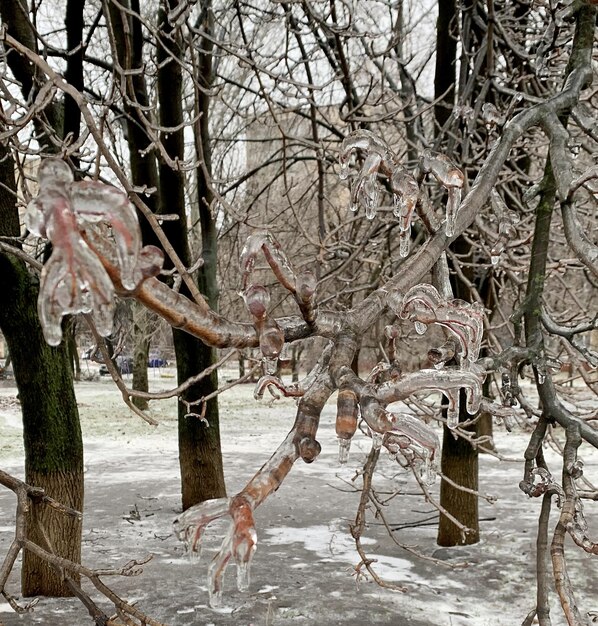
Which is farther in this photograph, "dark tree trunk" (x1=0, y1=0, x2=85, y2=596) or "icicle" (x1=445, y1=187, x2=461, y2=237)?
"dark tree trunk" (x1=0, y1=0, x2=85, y2=596)

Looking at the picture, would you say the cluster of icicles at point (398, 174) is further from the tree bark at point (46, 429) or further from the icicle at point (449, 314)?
the tree bark at point (46, 429)

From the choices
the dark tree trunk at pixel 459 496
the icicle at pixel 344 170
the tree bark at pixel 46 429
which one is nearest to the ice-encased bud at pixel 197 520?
the icicle at pixel 344 170

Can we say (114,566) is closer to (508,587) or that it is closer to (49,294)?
(508,587)

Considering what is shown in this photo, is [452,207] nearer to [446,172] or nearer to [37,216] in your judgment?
[446,172]

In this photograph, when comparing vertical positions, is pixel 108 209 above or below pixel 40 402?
above

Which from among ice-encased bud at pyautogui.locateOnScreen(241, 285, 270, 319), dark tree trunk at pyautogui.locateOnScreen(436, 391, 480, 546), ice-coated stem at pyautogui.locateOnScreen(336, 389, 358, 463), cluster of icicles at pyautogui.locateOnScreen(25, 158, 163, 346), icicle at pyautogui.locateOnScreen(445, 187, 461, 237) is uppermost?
icicle at pyautogui.locateOnScreen(445, 187, 461, 237)

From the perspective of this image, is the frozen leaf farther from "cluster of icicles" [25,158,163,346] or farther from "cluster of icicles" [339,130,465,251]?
"cluster of icicles" [339,130,465,251]

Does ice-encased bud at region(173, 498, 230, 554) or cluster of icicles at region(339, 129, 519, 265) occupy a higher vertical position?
cluster of icicles at region(339, 129, 519, 265)

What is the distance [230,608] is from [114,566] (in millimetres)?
1532

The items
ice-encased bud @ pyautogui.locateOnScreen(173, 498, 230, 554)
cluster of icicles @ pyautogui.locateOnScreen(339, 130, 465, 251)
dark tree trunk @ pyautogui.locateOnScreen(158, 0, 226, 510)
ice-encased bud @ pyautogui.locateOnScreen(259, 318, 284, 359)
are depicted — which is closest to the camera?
ice-encased bud @ pyautogui.locateOnScreen(173, 498, 230, 554)

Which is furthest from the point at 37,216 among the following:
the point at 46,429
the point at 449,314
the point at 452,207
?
the point at 46,429

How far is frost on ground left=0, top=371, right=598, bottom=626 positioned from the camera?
5430 millimetres

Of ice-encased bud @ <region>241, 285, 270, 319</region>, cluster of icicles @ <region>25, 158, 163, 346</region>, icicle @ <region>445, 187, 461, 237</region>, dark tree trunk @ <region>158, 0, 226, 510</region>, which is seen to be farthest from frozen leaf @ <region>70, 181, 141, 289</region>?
dark tree trunk @ <region>158, 0, 226, 510</region>

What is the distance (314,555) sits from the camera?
6988 mm
